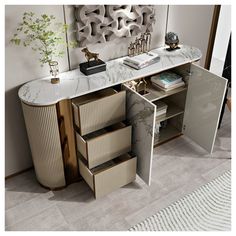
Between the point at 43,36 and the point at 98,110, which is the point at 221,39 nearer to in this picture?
the point at 98,110

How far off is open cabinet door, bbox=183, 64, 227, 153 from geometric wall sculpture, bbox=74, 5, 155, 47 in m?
0.55

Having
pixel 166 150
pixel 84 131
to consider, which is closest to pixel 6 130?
pixel 84 131

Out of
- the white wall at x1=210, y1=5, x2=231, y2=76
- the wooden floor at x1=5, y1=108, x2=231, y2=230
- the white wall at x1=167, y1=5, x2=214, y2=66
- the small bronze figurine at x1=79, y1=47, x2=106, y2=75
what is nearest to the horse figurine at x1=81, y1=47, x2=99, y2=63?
the small bronze figurine at x1=79, y1=47, x2=106, y2=75

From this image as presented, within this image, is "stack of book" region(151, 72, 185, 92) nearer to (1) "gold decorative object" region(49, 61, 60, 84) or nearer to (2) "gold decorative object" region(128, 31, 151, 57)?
(2) "gold decorative object" region(128, 31, 151, 57)

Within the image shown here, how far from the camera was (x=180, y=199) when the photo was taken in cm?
226

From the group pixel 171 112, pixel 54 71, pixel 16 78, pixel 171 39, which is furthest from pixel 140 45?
pixel 16 78

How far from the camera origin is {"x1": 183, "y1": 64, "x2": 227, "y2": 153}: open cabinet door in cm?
238

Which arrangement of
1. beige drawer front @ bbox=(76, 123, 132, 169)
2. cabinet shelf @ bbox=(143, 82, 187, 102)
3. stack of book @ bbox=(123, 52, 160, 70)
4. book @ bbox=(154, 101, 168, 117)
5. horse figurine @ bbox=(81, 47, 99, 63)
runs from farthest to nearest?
book @ bbox=(154, 101, 168, 117)
cabinet shelf @ bbox=(143, 82, 187, 102)
stack of book @ bbox=(123, 52, 160, 70)
horse figurine @ bbox=(81, 47, 99, 63)
beige drawer front @ bbox=(76, 123, 132, 169)

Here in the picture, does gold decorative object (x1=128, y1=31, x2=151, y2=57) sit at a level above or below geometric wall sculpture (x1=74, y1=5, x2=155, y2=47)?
below

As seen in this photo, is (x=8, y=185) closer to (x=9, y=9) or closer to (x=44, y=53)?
(x=44, y=53)

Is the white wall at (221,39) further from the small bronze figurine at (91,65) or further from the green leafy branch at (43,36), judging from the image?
the green leafy branch at (43,36)

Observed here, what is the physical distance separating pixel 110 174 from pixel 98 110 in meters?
0.47
